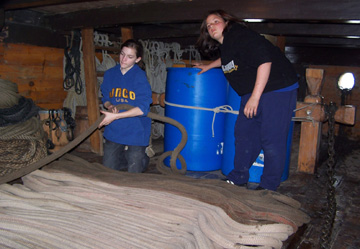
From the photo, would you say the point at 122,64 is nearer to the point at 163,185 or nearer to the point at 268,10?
the point at 163,185

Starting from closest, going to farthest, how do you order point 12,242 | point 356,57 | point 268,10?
point 12,242 < point 268,10 < point 356,57

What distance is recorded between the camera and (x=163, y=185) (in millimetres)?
2367

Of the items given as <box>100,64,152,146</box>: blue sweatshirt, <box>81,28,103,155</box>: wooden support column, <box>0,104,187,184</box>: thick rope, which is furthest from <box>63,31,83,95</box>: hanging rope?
<box>0,104,187,184</box>: thick rope

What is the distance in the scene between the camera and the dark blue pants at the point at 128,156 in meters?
2.89

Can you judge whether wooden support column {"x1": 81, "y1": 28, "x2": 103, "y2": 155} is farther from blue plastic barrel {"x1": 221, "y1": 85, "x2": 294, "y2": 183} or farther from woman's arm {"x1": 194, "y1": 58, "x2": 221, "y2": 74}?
blue plastic barrel {"x1": 221, "y1": 85, "x2": 294, "y2": 183}

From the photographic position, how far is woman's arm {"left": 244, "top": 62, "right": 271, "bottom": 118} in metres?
2.30

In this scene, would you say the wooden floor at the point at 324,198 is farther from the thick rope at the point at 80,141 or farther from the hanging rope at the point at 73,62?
the hanging rope at the point at 73,62

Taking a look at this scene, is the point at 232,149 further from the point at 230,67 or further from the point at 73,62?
the point at 73,62

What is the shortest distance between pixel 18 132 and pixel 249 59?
229 centimetres

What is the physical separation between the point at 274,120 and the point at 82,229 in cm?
158

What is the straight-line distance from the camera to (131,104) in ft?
9.21

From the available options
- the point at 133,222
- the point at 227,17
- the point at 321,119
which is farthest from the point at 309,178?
the point at 133,222

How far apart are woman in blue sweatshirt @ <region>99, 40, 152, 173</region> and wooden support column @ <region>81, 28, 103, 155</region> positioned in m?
0.93

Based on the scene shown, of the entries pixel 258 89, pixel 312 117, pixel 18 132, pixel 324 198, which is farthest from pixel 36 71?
pixel 324 198
